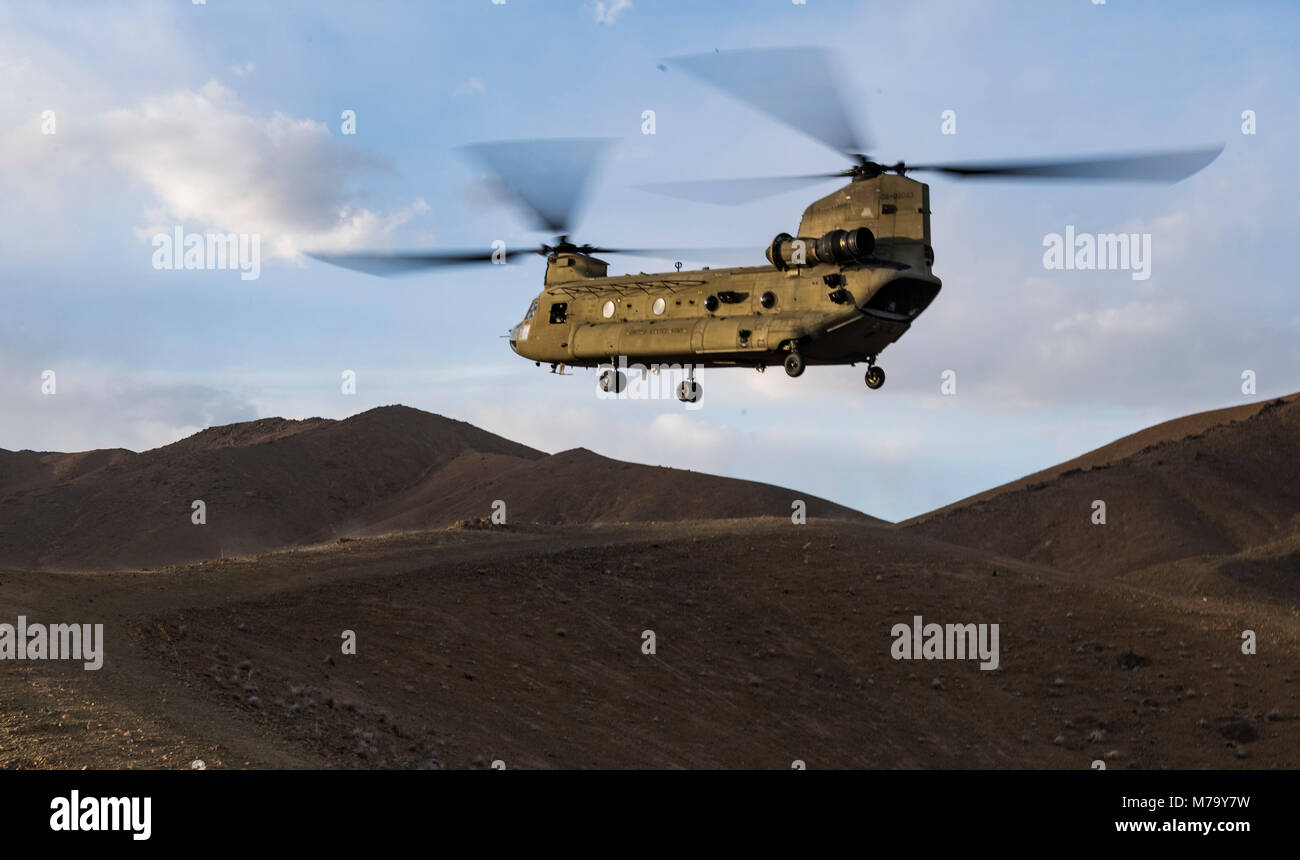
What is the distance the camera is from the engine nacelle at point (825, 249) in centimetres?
2944

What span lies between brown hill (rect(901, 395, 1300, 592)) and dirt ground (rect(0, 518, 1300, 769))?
17604mm

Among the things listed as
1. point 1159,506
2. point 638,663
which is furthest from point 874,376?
point 1159,506

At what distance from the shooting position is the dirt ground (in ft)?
71.6

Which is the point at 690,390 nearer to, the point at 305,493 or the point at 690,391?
the point at 690,391

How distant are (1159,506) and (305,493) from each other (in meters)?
48.9

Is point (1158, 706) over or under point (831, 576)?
under

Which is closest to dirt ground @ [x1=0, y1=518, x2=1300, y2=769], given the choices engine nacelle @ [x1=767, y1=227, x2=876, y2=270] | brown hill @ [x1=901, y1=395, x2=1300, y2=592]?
engine nacelle @ [x1=767, y1=227, x2=876, y2=270]

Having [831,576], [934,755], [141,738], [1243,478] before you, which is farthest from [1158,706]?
[1243,478]

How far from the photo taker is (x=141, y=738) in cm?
1816

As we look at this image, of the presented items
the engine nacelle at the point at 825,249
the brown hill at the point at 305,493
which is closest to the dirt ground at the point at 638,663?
the engine nacelle at the point at 825,249

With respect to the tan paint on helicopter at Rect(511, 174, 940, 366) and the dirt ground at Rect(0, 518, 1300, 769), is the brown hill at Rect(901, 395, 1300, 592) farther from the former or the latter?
the tan paint on helicopter at Rect(511, 174, 940, 366)

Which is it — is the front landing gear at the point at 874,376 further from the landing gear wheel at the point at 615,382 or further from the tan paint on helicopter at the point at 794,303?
the landing gear wheel at the point at 615,382
